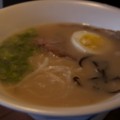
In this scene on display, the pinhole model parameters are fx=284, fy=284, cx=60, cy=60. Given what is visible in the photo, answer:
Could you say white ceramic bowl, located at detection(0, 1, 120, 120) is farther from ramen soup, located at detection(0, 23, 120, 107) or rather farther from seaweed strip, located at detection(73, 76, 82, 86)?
seaweed strip, located at detection(73, 76, 82, 86)

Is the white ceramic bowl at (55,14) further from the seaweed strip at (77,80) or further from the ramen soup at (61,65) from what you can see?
the seaweed strip at (77,80)

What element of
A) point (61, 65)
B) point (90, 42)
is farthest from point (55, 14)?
point (61, 65)

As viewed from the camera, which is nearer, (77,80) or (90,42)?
(77,80)

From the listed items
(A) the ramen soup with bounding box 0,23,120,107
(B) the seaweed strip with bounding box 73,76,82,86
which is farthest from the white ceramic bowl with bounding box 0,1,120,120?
(B) the seaweed strip with bounding box 73,76,82,86

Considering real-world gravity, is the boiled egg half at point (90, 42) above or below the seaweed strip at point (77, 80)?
below

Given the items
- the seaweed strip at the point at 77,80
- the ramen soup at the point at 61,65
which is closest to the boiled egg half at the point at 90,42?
the ramen soup at the point at 61,65

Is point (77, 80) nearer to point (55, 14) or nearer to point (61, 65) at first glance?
point (61, 65)

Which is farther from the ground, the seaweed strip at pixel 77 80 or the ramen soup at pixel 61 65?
the seaweed strip at pixel 77 80

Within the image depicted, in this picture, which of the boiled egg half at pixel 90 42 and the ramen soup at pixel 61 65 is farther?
the boiled egg half at pixel 90 42
